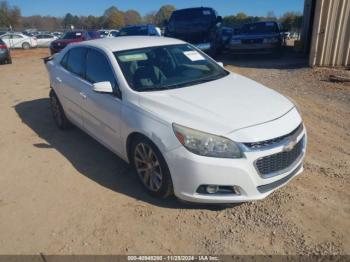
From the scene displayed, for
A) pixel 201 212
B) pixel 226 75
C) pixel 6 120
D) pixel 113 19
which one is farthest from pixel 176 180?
pixel 113 19

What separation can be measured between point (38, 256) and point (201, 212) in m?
1.58

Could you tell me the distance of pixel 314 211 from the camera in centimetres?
321

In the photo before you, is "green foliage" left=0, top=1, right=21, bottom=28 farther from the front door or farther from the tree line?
the front door

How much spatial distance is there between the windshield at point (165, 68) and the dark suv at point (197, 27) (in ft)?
29.3

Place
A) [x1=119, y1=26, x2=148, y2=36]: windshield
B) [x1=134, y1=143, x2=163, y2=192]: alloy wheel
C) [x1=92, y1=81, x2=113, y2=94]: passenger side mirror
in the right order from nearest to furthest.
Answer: [x1=134, y1=143, x2=163, y2=192]: alloy wheel < [x1=92, y1=81, x2=113, y2=94]: passenger side mirror < [x1=119, y1=26, x2=148, y2=36]: windshield

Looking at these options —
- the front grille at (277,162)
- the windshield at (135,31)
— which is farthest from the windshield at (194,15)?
the front grille at (277,162)

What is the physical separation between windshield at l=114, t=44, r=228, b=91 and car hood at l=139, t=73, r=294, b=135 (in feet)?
0.67

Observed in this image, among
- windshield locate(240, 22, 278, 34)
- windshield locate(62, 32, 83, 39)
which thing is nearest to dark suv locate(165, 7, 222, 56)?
windshield locate(240, 22, 278, 34)

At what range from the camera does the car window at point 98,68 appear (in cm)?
397

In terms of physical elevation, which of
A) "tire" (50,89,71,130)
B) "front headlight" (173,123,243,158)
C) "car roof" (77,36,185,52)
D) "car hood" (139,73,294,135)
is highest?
"car roof" (77,36,185,52)

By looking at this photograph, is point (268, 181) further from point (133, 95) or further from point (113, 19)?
point (113, 19)

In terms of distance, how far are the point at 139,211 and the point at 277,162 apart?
1.49 m

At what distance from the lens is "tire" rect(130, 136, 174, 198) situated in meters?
3.23

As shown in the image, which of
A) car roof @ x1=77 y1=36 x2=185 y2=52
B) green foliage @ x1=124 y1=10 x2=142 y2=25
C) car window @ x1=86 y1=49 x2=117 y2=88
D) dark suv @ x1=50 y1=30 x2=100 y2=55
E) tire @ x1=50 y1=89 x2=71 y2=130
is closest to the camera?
car window @ x1=86 y1=49 x2=117 y2=88
